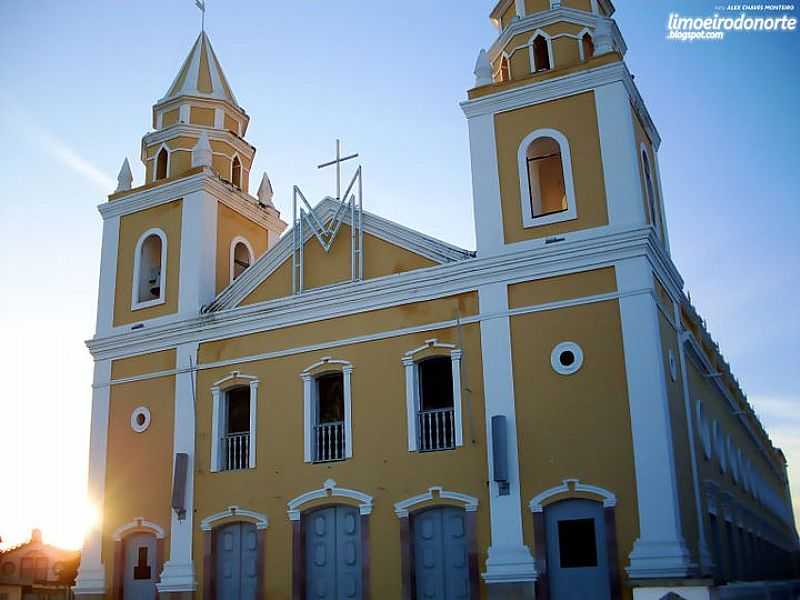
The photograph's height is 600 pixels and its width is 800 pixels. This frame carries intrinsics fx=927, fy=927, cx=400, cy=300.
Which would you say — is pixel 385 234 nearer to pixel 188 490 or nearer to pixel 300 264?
pixel 300 264

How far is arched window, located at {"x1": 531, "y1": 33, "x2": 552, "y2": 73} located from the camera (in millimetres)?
20438

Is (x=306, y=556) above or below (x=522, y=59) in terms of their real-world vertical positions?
below

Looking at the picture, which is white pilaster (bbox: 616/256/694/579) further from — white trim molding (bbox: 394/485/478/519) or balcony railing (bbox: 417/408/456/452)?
balcony railing (bbox: 417/408/456/452)

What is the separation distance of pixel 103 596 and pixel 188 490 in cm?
322

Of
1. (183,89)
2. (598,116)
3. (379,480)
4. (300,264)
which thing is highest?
(183,89)

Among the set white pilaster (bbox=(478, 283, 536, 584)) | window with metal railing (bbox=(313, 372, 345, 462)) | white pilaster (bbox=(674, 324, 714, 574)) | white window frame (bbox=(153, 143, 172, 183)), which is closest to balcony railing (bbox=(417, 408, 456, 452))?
white pilaster (bbox=(478, 283, 536, 584))

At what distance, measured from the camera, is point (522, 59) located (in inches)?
810

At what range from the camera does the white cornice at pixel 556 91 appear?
61.8 feet

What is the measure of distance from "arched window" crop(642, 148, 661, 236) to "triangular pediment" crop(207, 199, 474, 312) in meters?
4.04

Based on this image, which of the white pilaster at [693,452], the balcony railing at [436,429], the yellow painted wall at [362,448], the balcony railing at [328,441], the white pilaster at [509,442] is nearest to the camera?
the white pilaster at [509,442]

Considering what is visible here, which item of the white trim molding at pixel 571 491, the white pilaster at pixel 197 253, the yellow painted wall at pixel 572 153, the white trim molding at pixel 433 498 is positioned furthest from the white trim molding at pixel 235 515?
the yellow painted wall at pixel 572 153

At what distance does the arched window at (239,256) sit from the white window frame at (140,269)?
174 cm

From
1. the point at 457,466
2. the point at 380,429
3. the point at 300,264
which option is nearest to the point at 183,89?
the point at 300,264

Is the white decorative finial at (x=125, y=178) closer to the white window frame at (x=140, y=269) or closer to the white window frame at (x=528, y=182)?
the white window frame at (x=140, y=269)
